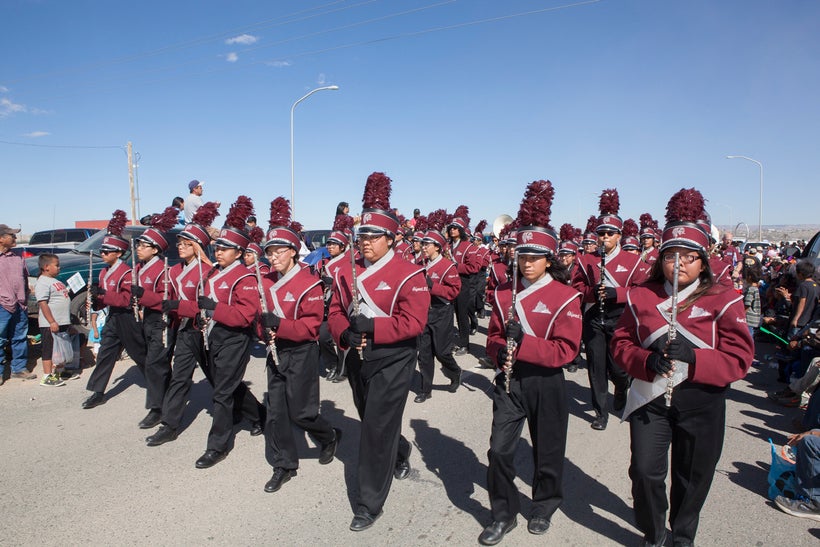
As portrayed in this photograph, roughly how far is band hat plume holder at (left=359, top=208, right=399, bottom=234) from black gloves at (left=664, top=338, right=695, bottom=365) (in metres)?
2.22

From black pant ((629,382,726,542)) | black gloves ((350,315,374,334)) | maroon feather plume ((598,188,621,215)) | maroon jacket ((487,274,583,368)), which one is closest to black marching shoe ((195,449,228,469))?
black gloves ((350,315,374,334))

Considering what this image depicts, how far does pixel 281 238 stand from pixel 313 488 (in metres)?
2.23

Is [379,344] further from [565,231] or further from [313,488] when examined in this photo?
[565,231]

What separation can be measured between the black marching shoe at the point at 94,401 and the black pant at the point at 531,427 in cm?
541

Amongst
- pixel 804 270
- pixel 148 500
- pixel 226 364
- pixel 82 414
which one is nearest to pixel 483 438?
pixel 226 364

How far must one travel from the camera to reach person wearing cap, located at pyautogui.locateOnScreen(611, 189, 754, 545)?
10.4ft

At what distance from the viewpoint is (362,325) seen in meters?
3.82

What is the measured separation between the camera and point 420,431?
5.82 metres

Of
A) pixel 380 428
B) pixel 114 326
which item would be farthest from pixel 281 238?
pixel 114 326

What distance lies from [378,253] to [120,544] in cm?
277

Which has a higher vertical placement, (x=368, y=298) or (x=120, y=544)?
(x=368, y=298)

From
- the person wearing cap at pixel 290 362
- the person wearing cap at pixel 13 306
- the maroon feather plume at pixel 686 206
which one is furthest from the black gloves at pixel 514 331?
the person wearing cap at pixel 13 306

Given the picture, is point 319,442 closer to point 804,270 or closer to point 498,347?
point 498,347

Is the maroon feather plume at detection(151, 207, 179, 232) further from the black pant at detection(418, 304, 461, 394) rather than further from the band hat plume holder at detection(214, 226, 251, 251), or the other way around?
the black pant at detection(418, 304, 461, 394)
